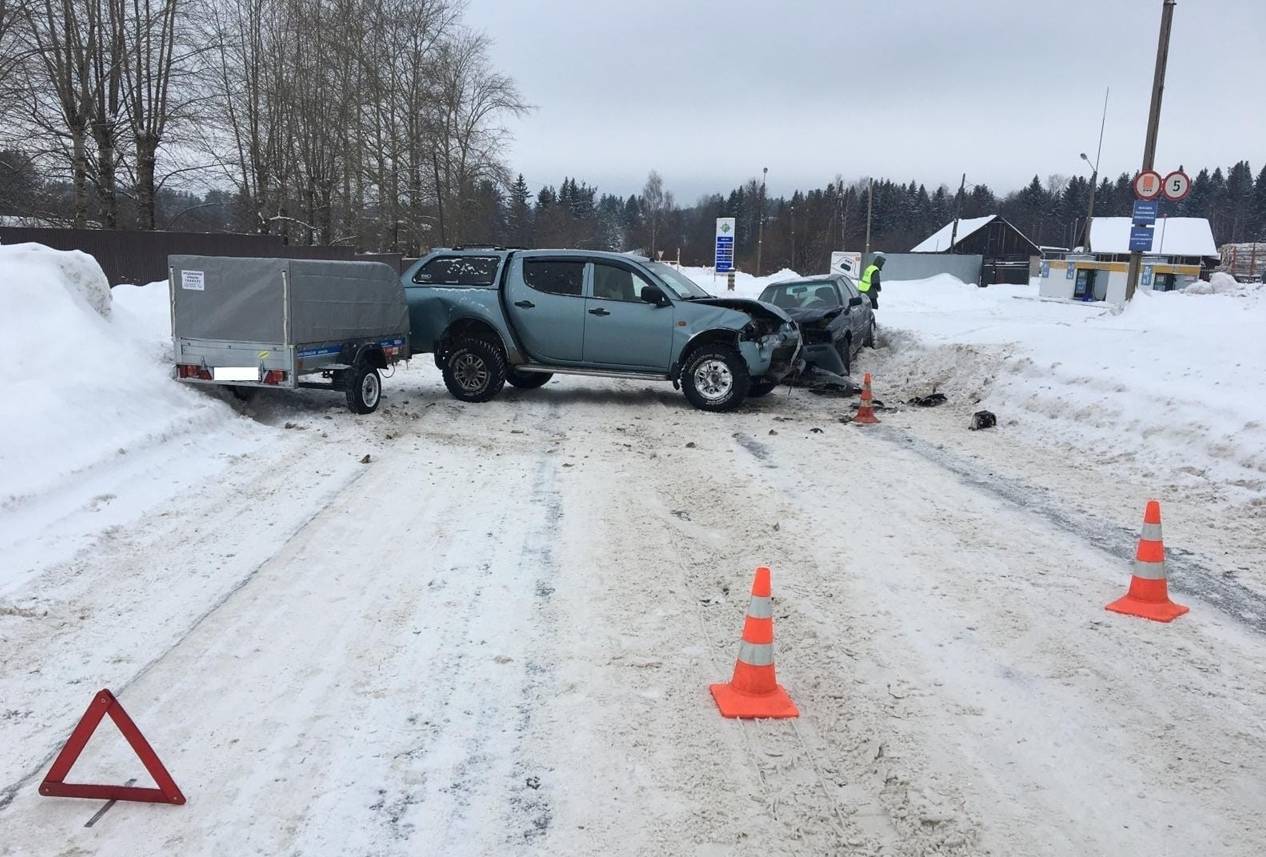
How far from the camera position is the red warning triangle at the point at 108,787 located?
3.10 metres

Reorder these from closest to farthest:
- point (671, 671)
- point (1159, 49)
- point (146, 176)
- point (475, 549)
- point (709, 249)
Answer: point (671, 671)
point (475, 549)
point (1159, 49)
point (146, 176)
point (709, 249)

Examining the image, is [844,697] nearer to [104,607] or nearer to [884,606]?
[884,606]

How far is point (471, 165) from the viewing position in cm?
4809

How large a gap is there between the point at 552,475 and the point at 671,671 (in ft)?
13.4

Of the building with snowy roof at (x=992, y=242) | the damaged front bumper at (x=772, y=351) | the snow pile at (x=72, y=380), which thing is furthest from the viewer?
the building with snowy roof at (x=992, y=242)

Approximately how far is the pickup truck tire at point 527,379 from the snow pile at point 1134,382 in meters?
6.26

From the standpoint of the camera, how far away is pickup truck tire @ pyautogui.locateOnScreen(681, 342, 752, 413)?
1148 centimetres

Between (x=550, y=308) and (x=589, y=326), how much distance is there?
0.59m

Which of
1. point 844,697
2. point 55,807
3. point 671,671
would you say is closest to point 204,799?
point 55,807

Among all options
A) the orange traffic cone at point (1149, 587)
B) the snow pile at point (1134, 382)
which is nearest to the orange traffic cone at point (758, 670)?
the orange traffic cone at point (1149, 587)

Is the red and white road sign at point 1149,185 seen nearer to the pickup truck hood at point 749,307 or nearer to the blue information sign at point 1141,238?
the blue information sign at point 1141,238

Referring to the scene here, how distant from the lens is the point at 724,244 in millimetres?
32812

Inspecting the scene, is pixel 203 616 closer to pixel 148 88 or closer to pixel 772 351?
pixel 772 351

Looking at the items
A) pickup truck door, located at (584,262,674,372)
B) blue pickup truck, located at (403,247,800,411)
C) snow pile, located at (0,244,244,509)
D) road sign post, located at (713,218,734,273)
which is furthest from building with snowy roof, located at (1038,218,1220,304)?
snow pile, located at (0,244,244,509)
